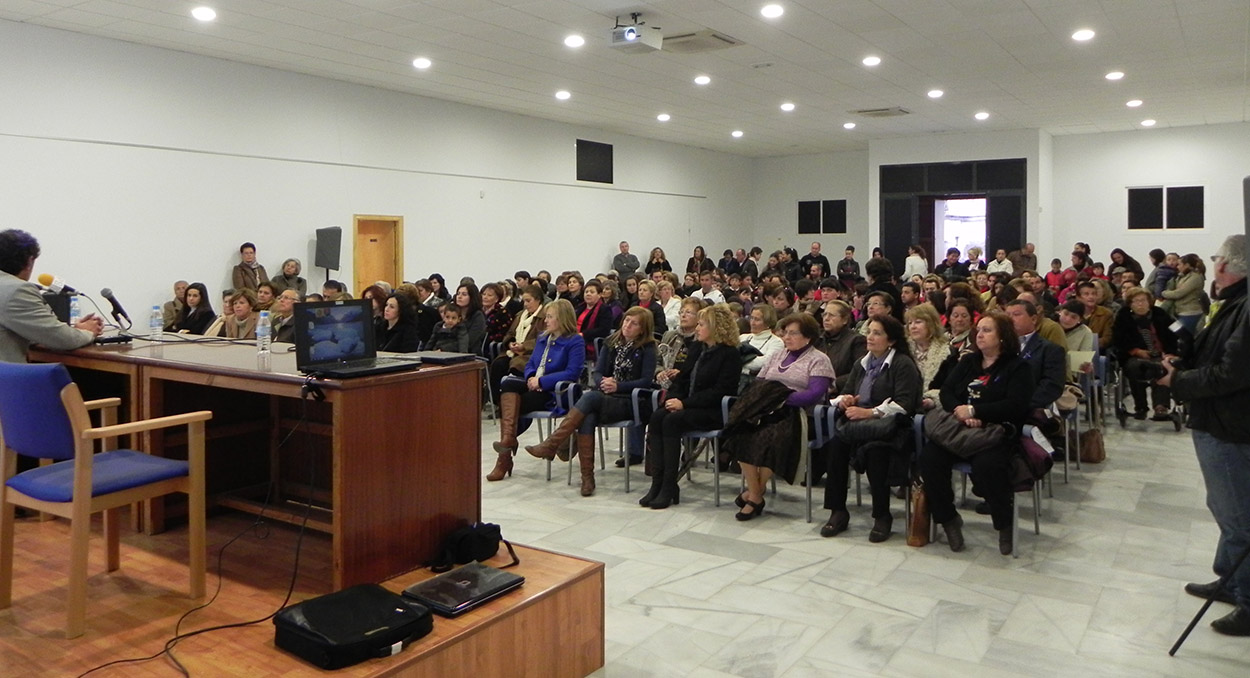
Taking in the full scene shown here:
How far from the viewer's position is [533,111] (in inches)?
517

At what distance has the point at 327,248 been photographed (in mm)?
10562

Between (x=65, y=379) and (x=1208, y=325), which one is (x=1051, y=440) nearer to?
(x=1208, y=325)

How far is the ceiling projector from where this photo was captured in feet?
26.2

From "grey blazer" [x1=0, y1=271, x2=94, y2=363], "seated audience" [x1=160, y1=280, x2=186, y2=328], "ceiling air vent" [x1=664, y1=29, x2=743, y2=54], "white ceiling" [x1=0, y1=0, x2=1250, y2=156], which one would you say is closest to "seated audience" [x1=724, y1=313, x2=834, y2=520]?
"grey blazer" [x1=0, y1=271, x2=94, y2=363]

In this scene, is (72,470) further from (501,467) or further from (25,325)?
(501,467)

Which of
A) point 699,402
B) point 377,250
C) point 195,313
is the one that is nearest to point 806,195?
point 377,250

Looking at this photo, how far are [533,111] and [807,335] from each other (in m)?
8.94

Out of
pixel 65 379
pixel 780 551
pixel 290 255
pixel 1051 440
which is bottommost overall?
pixel 780 551

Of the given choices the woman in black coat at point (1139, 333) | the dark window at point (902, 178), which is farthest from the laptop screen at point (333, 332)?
the dark window at point (902, 178)

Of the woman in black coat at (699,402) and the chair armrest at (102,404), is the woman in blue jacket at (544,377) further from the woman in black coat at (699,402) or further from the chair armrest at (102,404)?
the chair armrest at (102,404)

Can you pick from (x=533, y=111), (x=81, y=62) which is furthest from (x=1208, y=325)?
(x=533, y=111)

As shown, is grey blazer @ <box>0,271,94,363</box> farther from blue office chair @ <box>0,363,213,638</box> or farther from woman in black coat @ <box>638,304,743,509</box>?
woman in black coat @ <box>638,304,743,509</box>

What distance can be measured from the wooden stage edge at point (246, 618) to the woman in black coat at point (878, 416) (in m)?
1.87

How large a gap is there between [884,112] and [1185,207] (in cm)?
565
